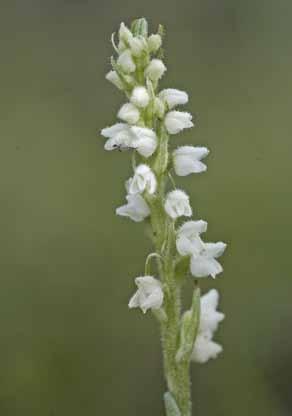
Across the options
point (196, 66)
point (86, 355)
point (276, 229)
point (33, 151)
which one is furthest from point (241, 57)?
point (86, 355)

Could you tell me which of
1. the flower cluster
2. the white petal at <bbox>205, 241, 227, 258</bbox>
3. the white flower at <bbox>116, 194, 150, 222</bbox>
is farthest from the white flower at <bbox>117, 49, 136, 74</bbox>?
the white petal at <bbox>205, 241, 227, 258</bbox>

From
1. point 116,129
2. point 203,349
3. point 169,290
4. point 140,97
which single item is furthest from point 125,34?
point 203,349

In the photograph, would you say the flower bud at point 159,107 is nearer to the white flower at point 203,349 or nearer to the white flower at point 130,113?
the white flower at point 130,113

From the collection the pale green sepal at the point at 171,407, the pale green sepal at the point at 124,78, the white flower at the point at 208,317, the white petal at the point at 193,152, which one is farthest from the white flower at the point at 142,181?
the pale green sepal at the point at 171,407

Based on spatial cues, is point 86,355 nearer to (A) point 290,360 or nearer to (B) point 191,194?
(A) point 290,360

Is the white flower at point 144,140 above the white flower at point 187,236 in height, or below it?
above

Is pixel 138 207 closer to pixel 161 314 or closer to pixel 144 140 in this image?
pixel 144 140
